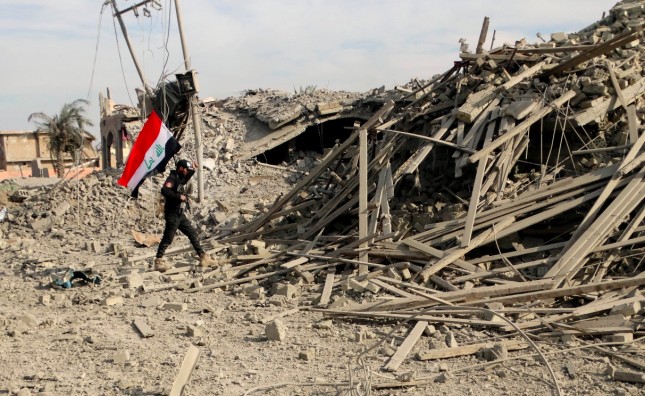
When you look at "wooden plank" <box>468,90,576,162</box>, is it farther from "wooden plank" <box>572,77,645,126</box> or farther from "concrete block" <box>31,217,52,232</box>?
"concrete block" <box>31,217,52,232</box>

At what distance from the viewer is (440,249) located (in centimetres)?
917

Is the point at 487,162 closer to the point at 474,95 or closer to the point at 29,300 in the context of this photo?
the point at 474,95

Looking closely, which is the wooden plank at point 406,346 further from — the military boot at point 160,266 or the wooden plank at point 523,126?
the military boot at point 160,266

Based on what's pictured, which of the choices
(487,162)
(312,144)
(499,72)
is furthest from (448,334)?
(312,144)

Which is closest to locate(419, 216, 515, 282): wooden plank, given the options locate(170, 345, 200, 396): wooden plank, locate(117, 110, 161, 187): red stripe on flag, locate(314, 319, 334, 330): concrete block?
locate(314, 319, 334, 330): concrete block

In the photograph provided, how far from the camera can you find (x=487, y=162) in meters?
9.75

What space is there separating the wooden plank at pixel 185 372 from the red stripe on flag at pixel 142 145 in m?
7.05

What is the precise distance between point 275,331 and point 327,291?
155 cm

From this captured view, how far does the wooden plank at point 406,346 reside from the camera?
6.28 metres

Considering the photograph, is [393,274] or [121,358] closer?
[121,358]

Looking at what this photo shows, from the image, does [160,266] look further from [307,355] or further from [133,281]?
[307,355]

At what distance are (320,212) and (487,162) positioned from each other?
2813mm

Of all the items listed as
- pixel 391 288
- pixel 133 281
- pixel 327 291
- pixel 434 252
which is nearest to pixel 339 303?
pixel 327 291

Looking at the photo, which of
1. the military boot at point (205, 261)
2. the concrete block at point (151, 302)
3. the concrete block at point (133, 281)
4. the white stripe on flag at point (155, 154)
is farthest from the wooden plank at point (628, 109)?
the white stripe on flag at point (155, 154)
